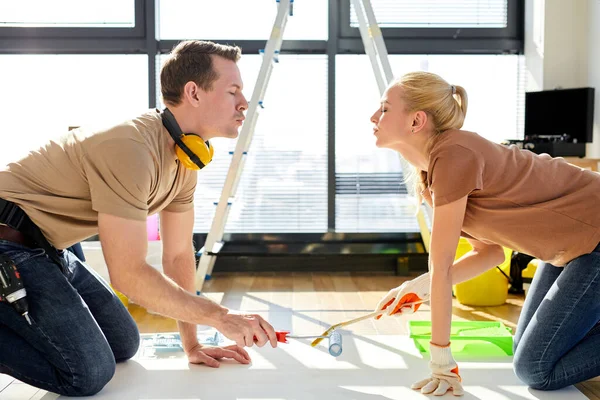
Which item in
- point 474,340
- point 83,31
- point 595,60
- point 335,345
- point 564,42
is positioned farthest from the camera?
point 83,31

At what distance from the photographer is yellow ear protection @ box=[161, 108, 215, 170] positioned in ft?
7.50

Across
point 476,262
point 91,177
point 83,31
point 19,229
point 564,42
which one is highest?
point 83,31

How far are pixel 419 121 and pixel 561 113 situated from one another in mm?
2868

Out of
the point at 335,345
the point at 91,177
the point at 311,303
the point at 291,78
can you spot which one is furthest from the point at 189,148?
the point at 291,78

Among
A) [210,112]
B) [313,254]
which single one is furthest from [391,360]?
[313,254]

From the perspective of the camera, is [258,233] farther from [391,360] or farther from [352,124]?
[391,360]

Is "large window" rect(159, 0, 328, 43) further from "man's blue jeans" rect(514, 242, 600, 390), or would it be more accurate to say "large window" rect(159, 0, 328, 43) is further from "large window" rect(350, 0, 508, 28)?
"man's blue jeans" rect(514, 242, 600, 390)

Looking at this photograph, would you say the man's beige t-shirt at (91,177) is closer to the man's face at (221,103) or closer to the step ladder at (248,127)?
the man's face at (221,103)

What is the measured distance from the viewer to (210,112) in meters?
2.35

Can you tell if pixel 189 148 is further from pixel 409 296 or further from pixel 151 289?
pixel 409 296

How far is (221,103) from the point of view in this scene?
7.76 feet

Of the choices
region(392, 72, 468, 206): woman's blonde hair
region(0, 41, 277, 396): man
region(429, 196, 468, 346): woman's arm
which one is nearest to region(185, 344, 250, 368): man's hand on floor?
region(0, 41, 277, 396): man

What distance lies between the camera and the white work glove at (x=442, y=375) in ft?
7.26

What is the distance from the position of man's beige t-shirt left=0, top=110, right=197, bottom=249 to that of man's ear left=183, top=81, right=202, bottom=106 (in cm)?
12
